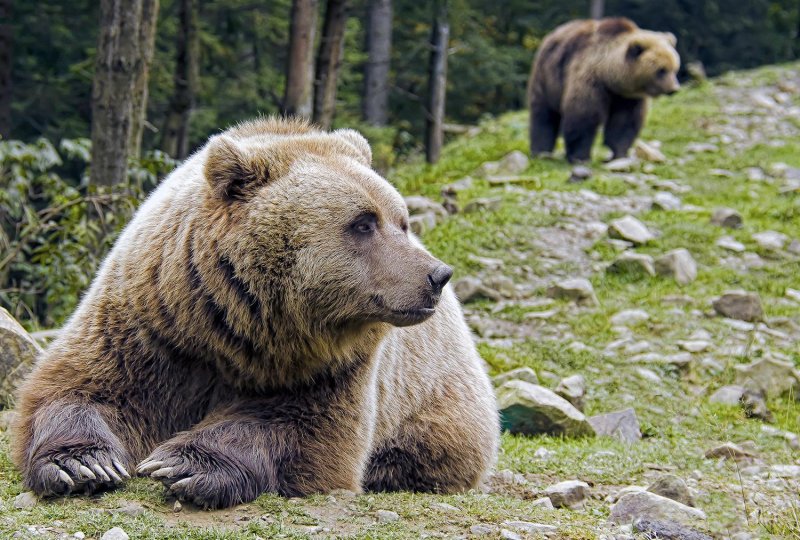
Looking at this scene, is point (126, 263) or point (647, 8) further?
point (647, 8)

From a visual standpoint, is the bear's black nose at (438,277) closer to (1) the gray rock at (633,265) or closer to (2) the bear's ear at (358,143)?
(2) the bear's ear at (358,143)

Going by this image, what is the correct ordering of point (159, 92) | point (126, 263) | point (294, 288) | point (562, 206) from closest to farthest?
point (294, 288) → point (126, 263) → point (562, 206) → point (159, 92)

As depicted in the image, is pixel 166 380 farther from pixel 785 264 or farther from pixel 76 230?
pixel 785 264

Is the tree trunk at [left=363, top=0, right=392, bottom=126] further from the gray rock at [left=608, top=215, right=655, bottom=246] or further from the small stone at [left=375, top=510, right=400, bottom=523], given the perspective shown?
the small stone at [left=375, top=510, right=400, bottom=523]

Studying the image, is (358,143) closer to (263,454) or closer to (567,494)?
(263,454)

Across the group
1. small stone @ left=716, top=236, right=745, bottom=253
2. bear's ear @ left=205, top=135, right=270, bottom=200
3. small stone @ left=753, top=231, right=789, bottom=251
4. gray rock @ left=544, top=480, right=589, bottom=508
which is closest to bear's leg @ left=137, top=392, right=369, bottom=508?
bear's ear @ left=205, top=135, right=270, bottom=200

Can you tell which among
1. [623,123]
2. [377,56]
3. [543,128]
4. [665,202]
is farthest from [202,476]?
[377,56]

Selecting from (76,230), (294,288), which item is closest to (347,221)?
(294,288)

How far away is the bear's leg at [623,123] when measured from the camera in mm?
14062

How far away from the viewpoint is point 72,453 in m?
3.65

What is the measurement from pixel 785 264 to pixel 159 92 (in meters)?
12.0

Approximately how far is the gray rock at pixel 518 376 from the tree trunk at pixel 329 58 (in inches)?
201

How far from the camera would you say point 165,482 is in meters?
3.63

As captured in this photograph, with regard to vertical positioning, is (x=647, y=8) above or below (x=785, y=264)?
above
